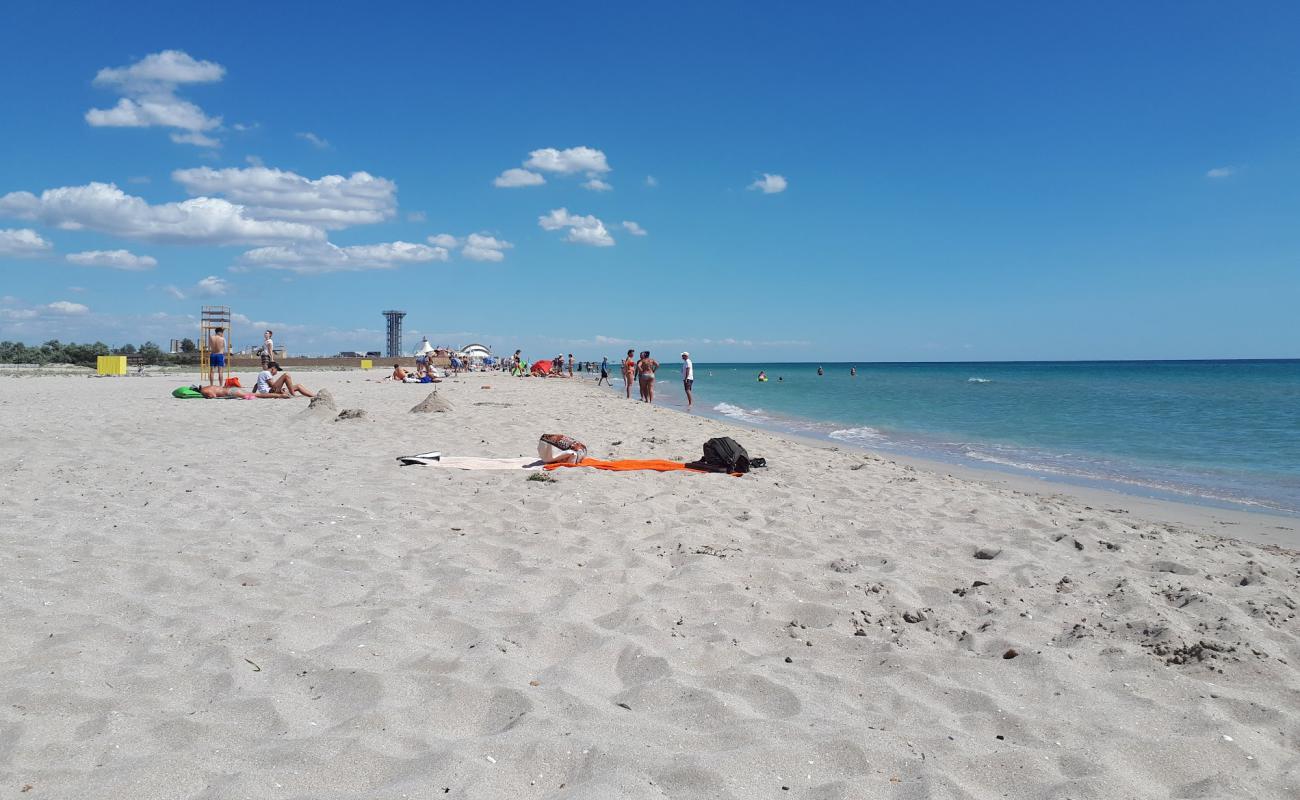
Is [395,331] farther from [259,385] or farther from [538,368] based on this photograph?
[259,385]

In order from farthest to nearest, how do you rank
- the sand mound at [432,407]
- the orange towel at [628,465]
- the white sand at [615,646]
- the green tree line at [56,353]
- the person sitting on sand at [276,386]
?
1. the green tree line at [56,353]
2. the person sitting on sand at [276,386]
3. the sand mound at [432,407]
4. the orange towel at [628,465]
5. the white sand at [615,646]

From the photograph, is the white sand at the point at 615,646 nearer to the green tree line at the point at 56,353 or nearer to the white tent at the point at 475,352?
the green tree line at the point at 56,353

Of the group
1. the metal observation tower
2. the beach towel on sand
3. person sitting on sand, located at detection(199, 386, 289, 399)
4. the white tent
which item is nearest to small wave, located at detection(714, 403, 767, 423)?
person sitting on sand, located at detection(199, 386, 289, 399)

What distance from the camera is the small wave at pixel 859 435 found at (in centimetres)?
1570

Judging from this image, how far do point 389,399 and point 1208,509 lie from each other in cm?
1673

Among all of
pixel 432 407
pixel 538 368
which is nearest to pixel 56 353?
pixel 538 368

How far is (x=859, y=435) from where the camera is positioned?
16.9 m

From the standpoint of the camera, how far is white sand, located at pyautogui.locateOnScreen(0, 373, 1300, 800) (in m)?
2.40

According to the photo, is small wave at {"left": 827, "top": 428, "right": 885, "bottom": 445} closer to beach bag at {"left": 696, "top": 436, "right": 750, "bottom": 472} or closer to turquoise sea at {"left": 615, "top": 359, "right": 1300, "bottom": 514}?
turquoise sea at {"left": 615, "top": 359, "right": 1300, "bottom": 514}

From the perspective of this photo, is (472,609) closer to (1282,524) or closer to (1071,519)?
(1071,519)

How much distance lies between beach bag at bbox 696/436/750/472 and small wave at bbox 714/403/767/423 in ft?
40.1

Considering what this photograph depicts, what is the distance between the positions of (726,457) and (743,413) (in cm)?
1609

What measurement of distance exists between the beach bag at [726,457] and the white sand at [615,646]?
50.7 inches

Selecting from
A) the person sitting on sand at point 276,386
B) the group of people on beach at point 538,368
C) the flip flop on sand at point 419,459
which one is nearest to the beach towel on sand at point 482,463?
the flip flop on sand at point 419,459
